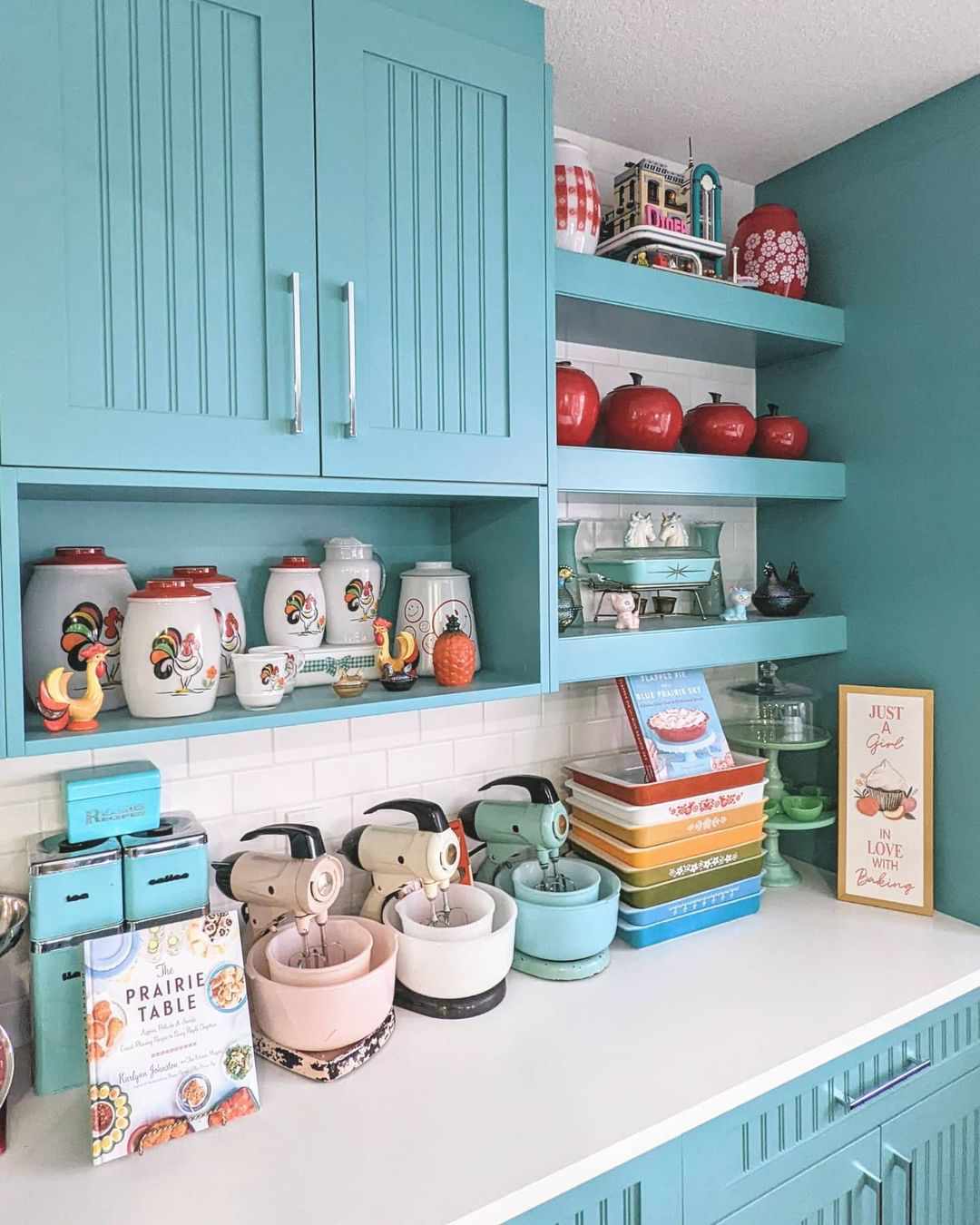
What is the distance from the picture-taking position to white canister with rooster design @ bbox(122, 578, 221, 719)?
1.24 meters

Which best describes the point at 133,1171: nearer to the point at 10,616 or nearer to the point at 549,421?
the point at 10,616

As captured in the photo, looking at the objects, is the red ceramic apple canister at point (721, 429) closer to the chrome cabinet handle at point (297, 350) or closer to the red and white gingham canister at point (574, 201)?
the red and white gingham canister at point (574, 201)

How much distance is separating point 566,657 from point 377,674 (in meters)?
0.34

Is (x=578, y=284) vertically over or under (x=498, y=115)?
under

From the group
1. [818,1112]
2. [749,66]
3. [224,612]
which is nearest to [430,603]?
[224,612]

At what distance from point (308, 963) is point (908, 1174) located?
1.13 metres

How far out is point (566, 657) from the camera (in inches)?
Result: 61.7

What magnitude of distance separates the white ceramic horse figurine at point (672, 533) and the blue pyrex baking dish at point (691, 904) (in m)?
0.71

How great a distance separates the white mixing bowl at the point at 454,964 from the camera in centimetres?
139

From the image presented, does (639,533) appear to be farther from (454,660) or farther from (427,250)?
(427,250)

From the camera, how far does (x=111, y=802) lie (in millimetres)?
1312

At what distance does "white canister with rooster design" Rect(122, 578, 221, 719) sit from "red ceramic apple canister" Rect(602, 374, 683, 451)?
91cm

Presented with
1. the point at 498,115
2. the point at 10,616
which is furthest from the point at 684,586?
the point at 10,616

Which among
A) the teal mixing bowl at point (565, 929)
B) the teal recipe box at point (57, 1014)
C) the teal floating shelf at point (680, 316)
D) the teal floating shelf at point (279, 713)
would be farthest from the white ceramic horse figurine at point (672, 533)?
the teal recipe box at point (57, 1014)
